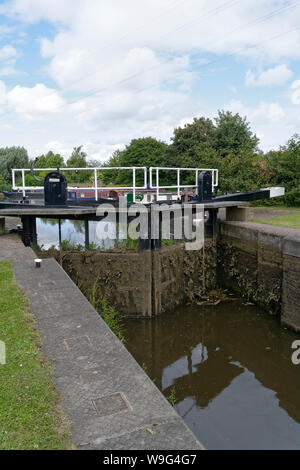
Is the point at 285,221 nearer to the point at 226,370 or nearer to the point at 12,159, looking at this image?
the point at 226,370

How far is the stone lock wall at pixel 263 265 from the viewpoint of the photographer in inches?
327

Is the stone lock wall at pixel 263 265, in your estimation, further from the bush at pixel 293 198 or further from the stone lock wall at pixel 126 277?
the bush at pixel 293 198

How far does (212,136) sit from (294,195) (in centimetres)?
1304

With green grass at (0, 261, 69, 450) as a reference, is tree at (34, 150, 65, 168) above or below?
above

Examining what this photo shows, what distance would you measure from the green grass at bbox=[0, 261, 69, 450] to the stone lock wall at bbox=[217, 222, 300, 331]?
6230 millimetres

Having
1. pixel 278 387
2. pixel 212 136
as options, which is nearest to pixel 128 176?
pixel 212 136

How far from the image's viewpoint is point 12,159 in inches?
1635

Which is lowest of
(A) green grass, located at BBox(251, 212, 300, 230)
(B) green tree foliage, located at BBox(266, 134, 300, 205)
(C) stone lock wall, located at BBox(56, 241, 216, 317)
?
(C) stone lock wall, located at BBox(56, 241, 216, 317)

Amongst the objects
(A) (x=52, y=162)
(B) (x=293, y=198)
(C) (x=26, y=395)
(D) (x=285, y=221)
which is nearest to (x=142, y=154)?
(A) (x=52, y=162)

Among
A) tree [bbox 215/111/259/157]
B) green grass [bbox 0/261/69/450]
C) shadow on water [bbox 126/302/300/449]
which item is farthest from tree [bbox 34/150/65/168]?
green grass [bbox 0/261/69/450]

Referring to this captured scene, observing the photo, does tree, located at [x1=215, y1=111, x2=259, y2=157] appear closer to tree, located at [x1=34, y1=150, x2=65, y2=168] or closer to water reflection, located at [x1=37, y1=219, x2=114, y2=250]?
water reflection, located at [x1=37, y1=219, x2=114, y2=250]

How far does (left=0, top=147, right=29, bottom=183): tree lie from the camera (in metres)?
41.1

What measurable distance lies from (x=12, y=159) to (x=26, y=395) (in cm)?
4261
